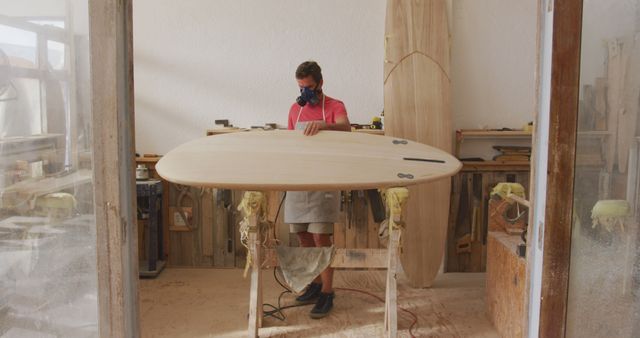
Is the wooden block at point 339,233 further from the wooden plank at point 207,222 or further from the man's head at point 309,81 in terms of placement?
the man's head at point 309,81

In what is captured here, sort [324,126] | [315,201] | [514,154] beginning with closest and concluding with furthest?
[324,126] < [315,201] < [514,154]

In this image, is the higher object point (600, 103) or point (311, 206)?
point (600, 103)

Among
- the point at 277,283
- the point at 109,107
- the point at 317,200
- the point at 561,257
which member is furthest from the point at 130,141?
the point at 277,283

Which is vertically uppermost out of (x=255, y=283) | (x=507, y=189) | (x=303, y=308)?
(x=507, y=189)

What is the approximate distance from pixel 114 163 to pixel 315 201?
1.96 m

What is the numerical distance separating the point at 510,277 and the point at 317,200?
117cm

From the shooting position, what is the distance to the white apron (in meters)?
3.34

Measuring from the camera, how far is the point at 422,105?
3.97m

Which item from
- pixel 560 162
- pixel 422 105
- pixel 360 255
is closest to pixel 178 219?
pixel 360 255

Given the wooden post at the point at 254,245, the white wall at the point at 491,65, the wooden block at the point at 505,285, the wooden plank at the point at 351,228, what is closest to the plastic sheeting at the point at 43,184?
the wooden post at the point at 254,245

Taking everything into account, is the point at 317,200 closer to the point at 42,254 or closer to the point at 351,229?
the point at 351,229

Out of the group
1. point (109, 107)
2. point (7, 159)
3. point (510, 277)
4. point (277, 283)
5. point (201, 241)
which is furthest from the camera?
point (201, 241)

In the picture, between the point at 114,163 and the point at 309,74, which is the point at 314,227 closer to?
the point at 309,74

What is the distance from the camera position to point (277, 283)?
Answer: 4043mm
